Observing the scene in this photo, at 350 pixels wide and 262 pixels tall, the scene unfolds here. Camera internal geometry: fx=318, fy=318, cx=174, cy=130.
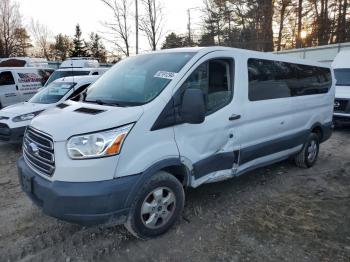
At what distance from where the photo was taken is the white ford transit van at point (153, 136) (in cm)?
289

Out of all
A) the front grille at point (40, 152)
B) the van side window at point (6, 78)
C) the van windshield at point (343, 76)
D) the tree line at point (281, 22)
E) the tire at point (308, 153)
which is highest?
the tree line at point (281, 22)

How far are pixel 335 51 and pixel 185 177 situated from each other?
13587 mm

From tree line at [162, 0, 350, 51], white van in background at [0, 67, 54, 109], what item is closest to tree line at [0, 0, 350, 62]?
tree line at [162, 0, 350, 51]

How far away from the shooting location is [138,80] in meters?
3.69

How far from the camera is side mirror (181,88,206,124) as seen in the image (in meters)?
3.19

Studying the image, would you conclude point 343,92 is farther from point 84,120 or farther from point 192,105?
point 84,120

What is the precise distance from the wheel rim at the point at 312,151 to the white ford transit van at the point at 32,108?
4.54m

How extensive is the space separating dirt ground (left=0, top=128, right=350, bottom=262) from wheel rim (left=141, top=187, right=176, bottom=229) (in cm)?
20

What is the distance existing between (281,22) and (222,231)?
2733 cm

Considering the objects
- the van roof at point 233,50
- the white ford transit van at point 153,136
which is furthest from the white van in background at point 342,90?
the white ford transit van at point 153,136

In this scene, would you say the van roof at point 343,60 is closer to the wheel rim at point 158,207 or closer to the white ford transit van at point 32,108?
the white ford transit van at point 32,108

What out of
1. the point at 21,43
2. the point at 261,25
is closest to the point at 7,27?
the point at 21,43

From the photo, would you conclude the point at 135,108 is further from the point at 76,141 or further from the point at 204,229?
the point at 204,229

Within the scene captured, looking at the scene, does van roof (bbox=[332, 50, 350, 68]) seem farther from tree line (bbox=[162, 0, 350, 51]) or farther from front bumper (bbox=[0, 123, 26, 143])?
tree line (bbox=[162, 0, 350, 51])
